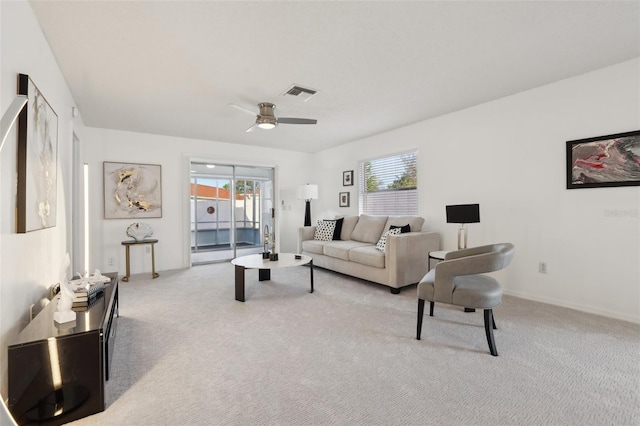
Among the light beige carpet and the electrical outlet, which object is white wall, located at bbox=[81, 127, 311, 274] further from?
the electrical outlet

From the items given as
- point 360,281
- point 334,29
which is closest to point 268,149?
point 360,281

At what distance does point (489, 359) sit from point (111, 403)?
2.38 meters

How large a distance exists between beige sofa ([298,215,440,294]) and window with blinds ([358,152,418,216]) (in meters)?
0.33

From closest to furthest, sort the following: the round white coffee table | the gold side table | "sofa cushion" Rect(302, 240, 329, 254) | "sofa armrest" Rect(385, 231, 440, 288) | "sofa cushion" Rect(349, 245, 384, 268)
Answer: the round white coffee table, "sofa armrest" Rect(385, 231, 440, 288), "sofa cushion" Rect(349, 245, 384, 268), the gold side table, "sofa cushion" Rect(302, 240, 329, 254)

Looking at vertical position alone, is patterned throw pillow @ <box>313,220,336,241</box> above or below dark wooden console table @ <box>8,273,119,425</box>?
above

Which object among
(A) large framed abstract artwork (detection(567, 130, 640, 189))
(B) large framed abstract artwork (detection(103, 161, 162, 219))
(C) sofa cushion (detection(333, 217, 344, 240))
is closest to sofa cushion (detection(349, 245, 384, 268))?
(C) sofa cushion (detection(333, 217, 344, 240))

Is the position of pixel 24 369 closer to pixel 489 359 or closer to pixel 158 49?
pixel 158 49

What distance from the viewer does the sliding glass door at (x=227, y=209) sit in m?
6.10

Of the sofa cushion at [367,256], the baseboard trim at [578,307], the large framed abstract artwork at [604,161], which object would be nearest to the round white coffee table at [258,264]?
the sofa cushion at [367,256]

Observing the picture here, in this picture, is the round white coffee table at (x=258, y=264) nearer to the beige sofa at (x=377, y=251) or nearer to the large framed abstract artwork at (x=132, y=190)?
the beige sofa at (x=377, y=251)

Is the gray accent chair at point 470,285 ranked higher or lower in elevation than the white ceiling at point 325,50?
lower

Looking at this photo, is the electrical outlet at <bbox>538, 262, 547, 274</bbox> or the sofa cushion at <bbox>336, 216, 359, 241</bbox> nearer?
the electrical outlet at <bbox>538, 262, 547, 274</bbox>

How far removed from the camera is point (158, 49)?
8.07ft

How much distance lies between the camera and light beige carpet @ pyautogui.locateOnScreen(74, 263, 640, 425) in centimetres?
160
